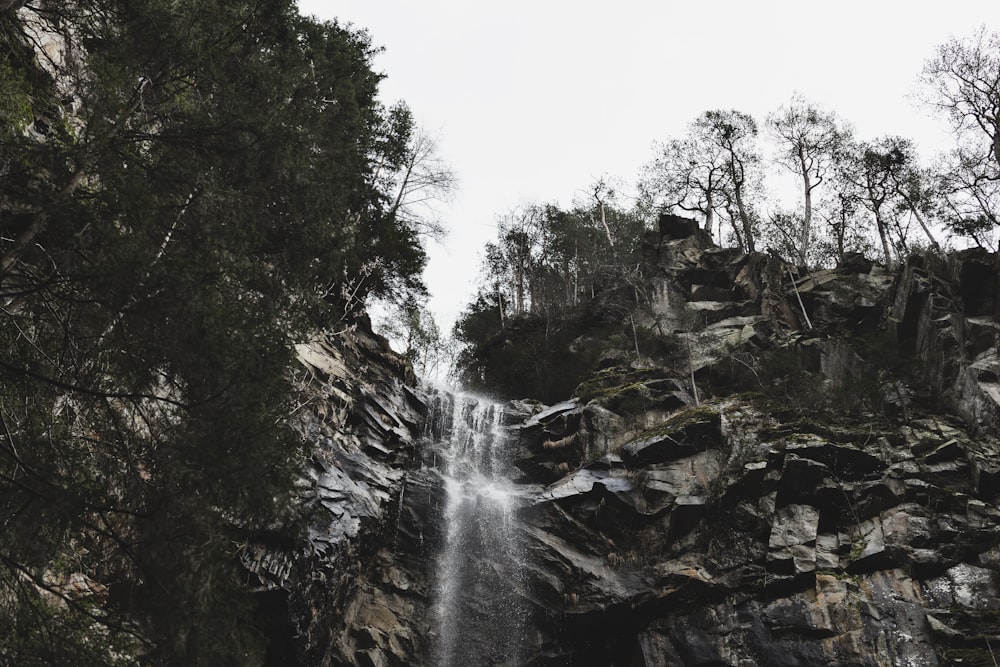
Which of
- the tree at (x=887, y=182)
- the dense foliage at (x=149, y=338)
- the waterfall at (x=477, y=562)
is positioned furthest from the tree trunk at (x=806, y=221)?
the dense foliage at (x=149, y=338)

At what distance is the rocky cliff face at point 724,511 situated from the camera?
12.5 metres

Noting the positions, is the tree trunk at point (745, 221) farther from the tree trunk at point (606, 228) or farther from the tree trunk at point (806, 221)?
the tree trunk at point (606, 228)

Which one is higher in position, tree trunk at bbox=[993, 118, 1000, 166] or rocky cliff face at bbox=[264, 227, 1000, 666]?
tree trunk at bbox=[993, 118, 1000, 166]

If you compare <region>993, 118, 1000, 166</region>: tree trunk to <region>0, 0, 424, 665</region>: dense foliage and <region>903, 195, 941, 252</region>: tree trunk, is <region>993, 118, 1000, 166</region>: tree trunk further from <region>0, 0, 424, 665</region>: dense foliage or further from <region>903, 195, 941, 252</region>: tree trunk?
<region>0, 0, 424, 665</region>: dense foliage

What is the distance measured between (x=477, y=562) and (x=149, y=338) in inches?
456

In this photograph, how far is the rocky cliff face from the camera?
12.5 meters

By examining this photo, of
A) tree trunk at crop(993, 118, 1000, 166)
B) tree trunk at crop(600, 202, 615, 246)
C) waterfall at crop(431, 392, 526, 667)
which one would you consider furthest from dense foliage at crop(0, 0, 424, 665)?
tree trunk at crop(600, 202, 615, 246)

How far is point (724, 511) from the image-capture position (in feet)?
48.7

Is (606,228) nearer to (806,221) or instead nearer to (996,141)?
(806,221)

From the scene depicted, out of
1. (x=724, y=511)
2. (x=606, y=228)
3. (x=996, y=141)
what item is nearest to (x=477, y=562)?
(x=724, y=511)

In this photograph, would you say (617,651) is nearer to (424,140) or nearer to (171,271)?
(171,271)

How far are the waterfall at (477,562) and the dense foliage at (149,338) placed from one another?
28.4 feet

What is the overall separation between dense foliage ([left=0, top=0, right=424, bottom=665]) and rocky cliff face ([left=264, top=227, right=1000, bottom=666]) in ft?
20.5

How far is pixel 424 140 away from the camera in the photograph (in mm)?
23672
